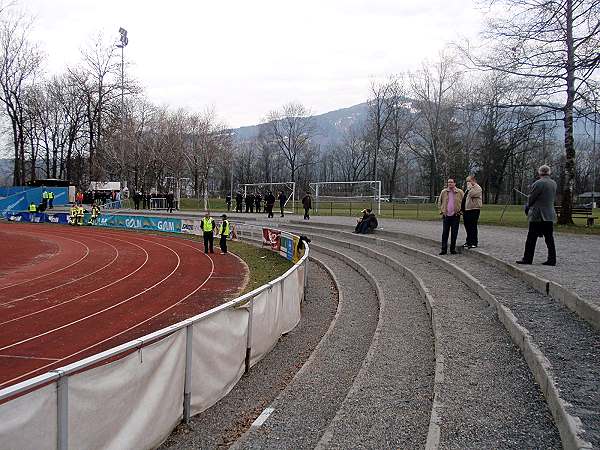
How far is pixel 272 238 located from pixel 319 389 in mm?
16866

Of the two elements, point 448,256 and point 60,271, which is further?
point 60,271

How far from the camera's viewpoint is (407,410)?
15.5 ft

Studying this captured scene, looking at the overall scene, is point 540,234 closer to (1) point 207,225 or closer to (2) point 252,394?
(2) point 252,394

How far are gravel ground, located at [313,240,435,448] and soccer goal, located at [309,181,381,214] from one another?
26.2 meters

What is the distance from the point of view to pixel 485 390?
4.80 meters

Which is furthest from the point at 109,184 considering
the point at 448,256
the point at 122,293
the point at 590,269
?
the point at 590,269

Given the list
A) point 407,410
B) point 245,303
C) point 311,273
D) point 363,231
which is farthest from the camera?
point 363,231

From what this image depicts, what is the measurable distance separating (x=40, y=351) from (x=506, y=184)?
83.3 metres

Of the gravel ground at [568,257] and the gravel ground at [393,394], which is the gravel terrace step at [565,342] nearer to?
the gravel ground at [568,257]

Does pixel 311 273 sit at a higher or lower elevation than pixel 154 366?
lower

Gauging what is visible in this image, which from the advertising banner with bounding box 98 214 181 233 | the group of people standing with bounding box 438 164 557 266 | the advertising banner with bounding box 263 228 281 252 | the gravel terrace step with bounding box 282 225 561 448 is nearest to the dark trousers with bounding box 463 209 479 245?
the group of people standing with bounding box 438 164 557 266

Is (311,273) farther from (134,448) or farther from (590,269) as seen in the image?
(134,448)

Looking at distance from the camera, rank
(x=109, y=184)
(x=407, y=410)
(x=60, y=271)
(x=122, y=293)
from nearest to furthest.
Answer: (x=407, y=410) → (x=122, y=293) → (x=60, y=271) → (x=109, y=184)

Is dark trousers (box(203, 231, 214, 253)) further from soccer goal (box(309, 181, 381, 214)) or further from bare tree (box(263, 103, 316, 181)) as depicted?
bare tree (box(263, 103, 316, 181))
